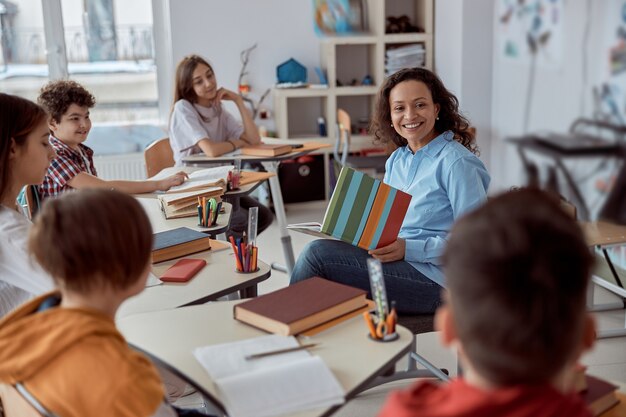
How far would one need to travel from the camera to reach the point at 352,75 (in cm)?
579

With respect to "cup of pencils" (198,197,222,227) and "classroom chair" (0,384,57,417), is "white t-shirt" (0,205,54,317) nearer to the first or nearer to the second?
"classroom chair" (0,384,57,417)

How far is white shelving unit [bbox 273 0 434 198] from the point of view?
540 cm

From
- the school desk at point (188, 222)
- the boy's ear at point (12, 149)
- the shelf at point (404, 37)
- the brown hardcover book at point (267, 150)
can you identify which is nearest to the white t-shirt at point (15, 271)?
the boy's ear at point (12, 149)

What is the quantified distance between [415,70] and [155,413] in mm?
1607

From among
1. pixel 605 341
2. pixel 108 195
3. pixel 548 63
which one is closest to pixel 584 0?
pixel 548 63

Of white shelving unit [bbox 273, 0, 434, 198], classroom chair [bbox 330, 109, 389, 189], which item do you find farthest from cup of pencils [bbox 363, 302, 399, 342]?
white shelving unit [bbox 273, 0, 434, 198]

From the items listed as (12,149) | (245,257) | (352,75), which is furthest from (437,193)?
(352,75)

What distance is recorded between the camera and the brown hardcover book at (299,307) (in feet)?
5.13

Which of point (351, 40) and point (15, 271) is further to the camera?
point (351, 40)

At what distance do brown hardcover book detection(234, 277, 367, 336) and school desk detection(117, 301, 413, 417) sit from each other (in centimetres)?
3

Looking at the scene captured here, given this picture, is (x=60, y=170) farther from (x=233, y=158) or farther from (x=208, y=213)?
(x=233, y=158)

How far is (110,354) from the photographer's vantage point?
1.21 metres

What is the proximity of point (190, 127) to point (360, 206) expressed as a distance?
2007 mm

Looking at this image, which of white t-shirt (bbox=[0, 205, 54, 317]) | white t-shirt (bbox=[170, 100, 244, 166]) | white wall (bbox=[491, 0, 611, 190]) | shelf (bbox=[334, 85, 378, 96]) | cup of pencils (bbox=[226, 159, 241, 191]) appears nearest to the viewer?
white t-shirt (bbox=[0, 205, 54, 317])
